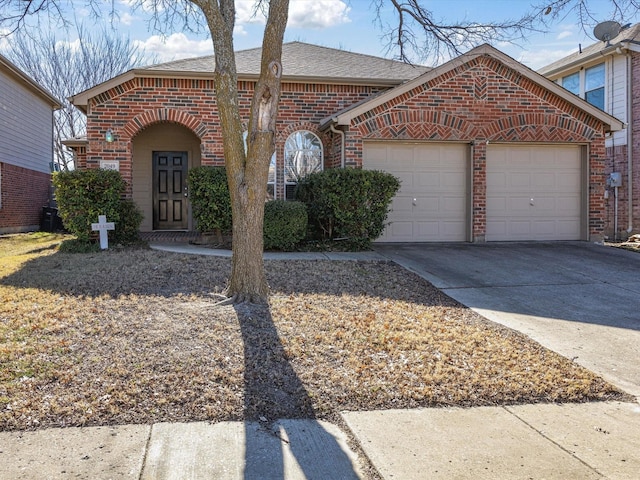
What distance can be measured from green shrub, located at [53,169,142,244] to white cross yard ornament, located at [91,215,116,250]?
9.2 inches

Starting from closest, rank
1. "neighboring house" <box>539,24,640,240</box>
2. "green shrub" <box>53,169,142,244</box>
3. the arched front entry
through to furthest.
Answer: "green shrub" <box>53,169,142,244</box> → the arched front entry → "neighboring house" <box>539,24,640,240</box>

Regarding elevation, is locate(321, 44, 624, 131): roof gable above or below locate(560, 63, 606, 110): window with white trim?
below

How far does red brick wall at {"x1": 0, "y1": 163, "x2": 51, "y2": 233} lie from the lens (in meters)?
17.5

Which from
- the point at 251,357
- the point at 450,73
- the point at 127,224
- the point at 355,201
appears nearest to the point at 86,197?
the point at 127,224

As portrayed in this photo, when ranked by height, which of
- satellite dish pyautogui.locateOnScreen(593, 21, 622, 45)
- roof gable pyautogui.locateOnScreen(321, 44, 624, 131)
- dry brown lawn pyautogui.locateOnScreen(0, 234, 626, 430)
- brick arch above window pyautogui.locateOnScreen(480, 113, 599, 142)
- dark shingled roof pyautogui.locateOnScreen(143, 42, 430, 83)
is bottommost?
dry brown lawn pyautogui.locateOnScreen(0, 234, 626, 430)

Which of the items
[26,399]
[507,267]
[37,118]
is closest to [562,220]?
[507,267]

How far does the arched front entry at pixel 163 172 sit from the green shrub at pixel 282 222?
15.8 ft

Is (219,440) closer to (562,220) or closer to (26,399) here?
(26,399)

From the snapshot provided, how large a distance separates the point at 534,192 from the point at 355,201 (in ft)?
15.9

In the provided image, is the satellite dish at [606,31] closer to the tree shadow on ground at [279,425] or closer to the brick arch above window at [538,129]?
the brick arch above window at [538,129]

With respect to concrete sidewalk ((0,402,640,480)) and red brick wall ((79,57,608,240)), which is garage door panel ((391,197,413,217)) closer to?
red brick wall ((79,57,608,240))

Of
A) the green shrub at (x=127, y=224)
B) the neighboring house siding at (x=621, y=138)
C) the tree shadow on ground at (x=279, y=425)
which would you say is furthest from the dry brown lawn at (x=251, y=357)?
the neighboring house siding at (x=621, y=138)

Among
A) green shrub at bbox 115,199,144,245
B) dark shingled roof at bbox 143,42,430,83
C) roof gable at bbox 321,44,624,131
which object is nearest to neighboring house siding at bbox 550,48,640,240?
roof gable at bbox 321,44,624,131

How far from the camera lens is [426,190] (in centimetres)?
1240
